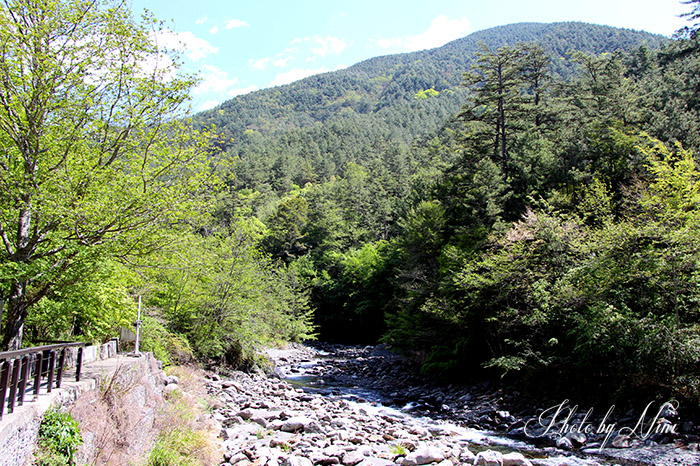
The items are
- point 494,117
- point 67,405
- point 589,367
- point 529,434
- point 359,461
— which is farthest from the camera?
point 494,117

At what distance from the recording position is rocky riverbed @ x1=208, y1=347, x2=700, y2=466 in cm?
1081

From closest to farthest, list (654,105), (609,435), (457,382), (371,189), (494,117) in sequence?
(609,435) < (457,382) < (494,117) < (654,105) < (371,189)

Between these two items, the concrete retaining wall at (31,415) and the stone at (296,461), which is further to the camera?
the stone at (296,461)

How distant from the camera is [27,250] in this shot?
27.8ft

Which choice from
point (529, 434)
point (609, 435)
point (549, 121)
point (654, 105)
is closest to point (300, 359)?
point (529, 434)

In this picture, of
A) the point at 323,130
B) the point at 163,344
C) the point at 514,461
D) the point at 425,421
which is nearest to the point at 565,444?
the point at 514,461

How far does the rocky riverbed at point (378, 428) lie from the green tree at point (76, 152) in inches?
221

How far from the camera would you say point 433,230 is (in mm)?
31062

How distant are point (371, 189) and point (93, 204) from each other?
63576 millimetres

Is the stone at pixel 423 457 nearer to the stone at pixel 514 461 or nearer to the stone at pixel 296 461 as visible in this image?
the stone at pixel 514 461

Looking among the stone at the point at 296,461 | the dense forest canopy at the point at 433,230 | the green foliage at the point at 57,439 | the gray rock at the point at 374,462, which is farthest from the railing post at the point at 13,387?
the gray rock at the point at 374,462

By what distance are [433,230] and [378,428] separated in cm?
1868

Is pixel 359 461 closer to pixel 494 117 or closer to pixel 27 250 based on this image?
pixel 27 250

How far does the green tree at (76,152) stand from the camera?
833cm
